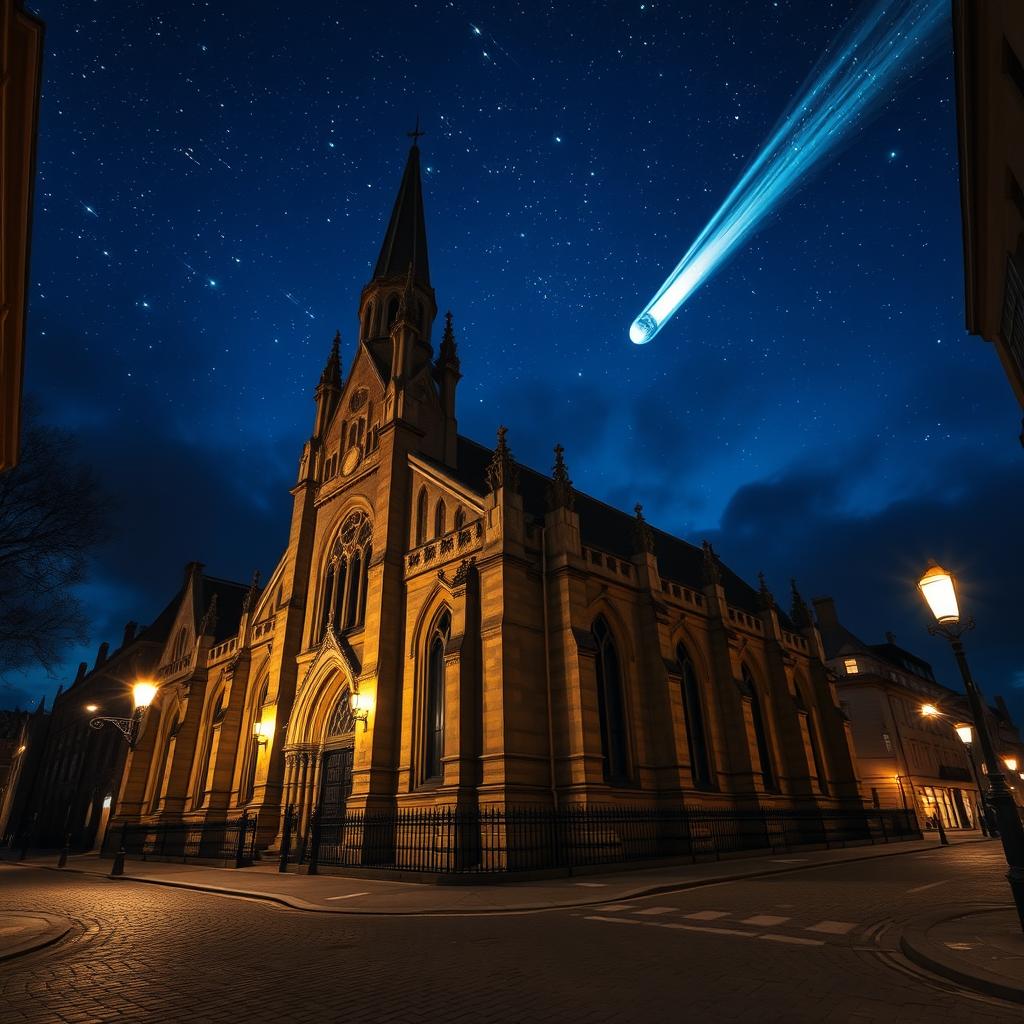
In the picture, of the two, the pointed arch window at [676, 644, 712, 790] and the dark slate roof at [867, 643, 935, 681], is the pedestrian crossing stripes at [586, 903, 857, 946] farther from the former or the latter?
the dark slate roof at [867, 643, 935, 681]

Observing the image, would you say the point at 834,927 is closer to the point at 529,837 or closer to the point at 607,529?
the point at 529,837

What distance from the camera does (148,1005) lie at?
5309mm

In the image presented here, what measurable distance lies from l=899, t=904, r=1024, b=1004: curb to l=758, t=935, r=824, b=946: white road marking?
876 millimetres

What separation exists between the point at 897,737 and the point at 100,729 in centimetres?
5135

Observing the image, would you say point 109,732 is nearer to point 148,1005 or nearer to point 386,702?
point 386,702

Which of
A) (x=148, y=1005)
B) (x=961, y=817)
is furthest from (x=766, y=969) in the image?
(x=961, y=817)

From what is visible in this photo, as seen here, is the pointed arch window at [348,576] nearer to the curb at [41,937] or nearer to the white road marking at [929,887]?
the curb at [41,937]

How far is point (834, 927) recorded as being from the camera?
806 cm

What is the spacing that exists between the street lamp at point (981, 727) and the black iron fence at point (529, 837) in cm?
1021

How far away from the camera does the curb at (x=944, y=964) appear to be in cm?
489

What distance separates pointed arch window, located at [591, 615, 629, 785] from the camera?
2127cm

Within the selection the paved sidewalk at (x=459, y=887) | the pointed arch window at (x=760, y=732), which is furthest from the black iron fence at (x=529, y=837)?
the pointed arch window at (x=760, y=732)

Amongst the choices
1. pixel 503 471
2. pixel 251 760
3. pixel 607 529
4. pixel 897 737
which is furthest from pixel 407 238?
pixel 897 737

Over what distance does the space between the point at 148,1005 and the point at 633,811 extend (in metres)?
15.5
